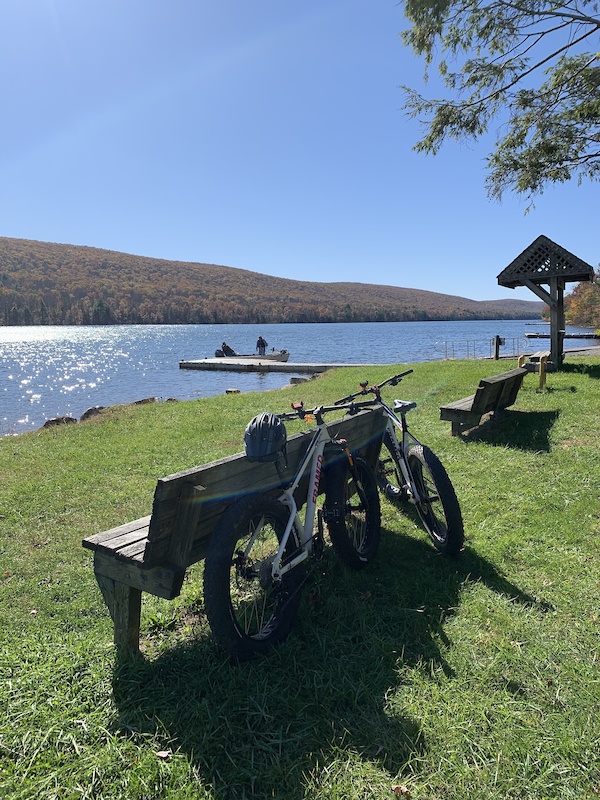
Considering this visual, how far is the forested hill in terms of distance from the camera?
138625 mm

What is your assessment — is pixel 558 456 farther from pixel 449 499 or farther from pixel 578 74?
pixel 578 74

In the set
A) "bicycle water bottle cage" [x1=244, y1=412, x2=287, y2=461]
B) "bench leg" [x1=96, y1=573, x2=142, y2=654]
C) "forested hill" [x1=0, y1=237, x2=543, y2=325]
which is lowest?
"bench leg" [x1=96, y1=573, x2=142, y2=654]

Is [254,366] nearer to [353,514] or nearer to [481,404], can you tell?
[481,404]

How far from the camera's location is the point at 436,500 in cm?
399

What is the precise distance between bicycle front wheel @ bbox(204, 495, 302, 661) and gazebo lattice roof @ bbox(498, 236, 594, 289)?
12.9 meters

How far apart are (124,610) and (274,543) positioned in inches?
34.3

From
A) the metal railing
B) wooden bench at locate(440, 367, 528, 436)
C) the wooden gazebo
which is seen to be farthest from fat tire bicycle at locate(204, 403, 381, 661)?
the metal railing

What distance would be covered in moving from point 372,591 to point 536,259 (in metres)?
12.8

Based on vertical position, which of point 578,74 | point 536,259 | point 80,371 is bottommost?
point 80,371

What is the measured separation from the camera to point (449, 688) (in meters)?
2.41

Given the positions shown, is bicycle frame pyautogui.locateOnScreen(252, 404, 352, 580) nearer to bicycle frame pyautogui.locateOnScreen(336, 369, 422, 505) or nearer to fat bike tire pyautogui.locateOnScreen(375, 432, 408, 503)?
bicycle frame pyautogui.locateOnScreen(336, 369, 422, 505)

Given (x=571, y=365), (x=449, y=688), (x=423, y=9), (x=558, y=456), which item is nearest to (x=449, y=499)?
(x=449, y=688)

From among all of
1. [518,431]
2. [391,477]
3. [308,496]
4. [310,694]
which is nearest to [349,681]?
[310,694]

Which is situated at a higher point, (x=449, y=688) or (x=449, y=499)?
(x=449, y=499)
